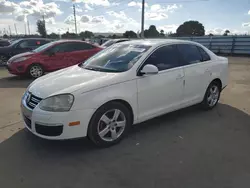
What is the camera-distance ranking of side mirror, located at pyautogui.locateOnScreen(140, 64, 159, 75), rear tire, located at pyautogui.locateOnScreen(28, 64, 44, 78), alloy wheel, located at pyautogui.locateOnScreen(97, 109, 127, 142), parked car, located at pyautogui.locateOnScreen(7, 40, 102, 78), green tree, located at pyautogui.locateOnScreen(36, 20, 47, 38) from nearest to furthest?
alloy wheel, located at pyautogui.locateOnScreen(97, 109, 127, 142) → side mirror, located at pyautogui.locateOnScreen(140, 64, 159, 75) → parked car, located at pyautogui.locateOnScreen(7, 40, 102, 78) → rear tire, located at pyautogui.locateOnScreen(28, 64, 44, 78) → green tree, located at pyautogui.locateOnScreen(36, 20, 47, 38)

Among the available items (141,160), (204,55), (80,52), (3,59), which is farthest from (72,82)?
(3,59)

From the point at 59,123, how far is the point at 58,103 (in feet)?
0.86

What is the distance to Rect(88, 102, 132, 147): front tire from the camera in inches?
128

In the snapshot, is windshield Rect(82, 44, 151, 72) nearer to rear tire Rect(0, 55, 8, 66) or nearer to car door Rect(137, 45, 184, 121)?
car door Rect(137, 45, 184, 121)

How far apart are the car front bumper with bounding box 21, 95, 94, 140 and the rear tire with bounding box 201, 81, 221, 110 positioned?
9.07 ft

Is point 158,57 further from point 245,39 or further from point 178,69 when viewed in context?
point 245,39

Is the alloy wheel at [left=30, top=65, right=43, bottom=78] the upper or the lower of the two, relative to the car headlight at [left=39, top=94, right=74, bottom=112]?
lower

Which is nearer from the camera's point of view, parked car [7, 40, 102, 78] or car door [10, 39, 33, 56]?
parked car [7, 40, 102, 78]

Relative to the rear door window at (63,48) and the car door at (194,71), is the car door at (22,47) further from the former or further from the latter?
the car door at (194,71)

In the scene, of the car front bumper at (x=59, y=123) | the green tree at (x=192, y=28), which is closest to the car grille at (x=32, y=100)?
the car front bumper at (x=59, y=123)

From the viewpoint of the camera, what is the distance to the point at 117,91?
3371 millimetres

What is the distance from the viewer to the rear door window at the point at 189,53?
4.42m

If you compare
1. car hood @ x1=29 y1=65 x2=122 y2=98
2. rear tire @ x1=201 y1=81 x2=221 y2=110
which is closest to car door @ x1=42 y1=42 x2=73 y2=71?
car hood @ x1=29 y1=65 x2=122 y2=98

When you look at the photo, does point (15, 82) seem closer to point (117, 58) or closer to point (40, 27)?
point (117, 58)
